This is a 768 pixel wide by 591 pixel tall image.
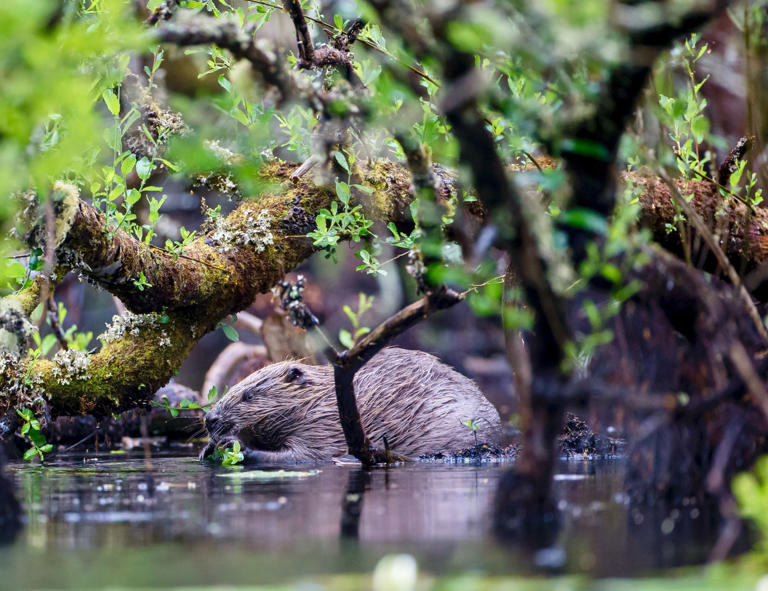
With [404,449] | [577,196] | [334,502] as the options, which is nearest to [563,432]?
[404,449]

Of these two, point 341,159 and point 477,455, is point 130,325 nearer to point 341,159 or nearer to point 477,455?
point 341,159

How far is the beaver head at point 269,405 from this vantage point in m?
5.88

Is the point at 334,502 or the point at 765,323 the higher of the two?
the point at 765,323

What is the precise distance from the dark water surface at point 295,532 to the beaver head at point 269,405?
2.19 metres

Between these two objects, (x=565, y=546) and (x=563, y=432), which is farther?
(x=563, y=432)

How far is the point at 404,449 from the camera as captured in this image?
5469mm

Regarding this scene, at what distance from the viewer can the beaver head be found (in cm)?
588

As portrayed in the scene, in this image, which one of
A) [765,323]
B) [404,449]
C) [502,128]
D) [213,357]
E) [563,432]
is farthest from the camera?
[213,357]

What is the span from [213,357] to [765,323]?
10939 millimetres

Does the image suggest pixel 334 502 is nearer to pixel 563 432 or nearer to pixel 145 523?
pixel 145 523

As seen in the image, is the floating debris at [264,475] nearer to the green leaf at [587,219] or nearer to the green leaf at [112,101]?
the green leaf at [112,101]

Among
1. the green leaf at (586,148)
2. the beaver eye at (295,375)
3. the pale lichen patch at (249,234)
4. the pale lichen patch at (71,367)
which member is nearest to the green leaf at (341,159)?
the pale lichen patch at (249,234)

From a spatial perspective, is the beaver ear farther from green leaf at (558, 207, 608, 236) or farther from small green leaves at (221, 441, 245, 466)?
green leaf at (558, 207, 608, 236)

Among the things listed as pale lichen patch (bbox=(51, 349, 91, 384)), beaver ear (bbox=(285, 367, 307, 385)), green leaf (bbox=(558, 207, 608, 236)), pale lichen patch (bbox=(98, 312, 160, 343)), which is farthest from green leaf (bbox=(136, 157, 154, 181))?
beaver ear (bbox=(285, 367, 307, 385))
